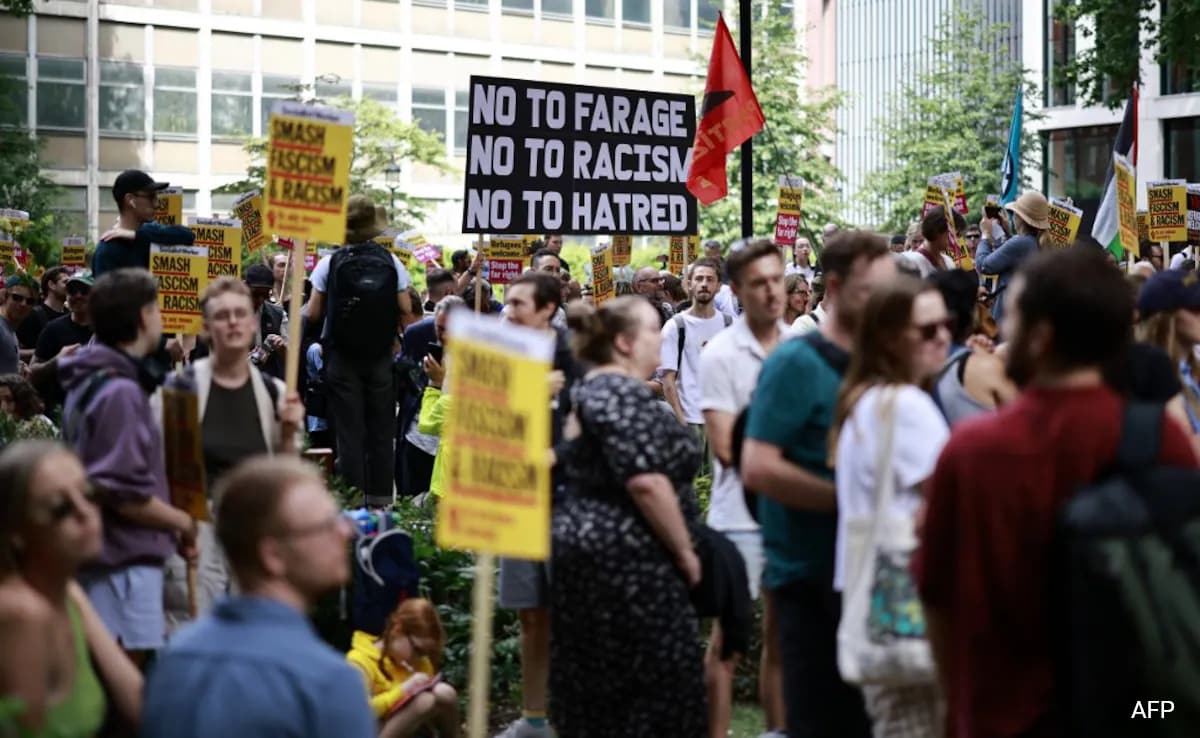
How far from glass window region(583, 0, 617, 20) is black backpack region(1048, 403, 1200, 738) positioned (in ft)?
206

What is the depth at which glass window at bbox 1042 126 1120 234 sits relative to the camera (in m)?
55.9

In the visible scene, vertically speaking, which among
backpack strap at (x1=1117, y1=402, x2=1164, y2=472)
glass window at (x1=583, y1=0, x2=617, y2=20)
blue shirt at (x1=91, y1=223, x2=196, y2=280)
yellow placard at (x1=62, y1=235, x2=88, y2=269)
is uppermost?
glass window at (x1=583, y1=0, x2=617, y2=20)

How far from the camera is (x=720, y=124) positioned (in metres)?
14.7

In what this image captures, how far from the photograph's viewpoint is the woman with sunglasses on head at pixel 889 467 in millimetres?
4684

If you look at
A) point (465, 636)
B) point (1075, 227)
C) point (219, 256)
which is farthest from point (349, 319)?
point (1075, 227)

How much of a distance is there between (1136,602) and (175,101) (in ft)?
184

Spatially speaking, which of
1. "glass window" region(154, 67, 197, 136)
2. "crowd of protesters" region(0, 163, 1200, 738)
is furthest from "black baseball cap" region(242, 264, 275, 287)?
"glass window" region(154, 67, 197, 136)

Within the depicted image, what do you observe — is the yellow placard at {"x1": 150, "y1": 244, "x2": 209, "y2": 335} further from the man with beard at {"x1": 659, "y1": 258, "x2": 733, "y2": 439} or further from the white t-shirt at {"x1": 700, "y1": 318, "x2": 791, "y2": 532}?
the white t-shirt at {"x1": 700, "y1": 318, "x2": 791, "y2": 532}

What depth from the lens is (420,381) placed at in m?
13.0

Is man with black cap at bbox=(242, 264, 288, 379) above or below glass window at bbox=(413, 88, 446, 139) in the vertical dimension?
below

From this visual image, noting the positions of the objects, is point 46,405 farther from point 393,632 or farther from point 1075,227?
point 1075,227

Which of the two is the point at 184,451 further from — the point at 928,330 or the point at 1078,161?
the point at 1078,161

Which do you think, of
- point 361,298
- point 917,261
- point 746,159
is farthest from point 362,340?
point 746,159

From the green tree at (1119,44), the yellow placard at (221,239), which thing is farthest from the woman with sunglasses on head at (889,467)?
the green tree at (1119,44)
